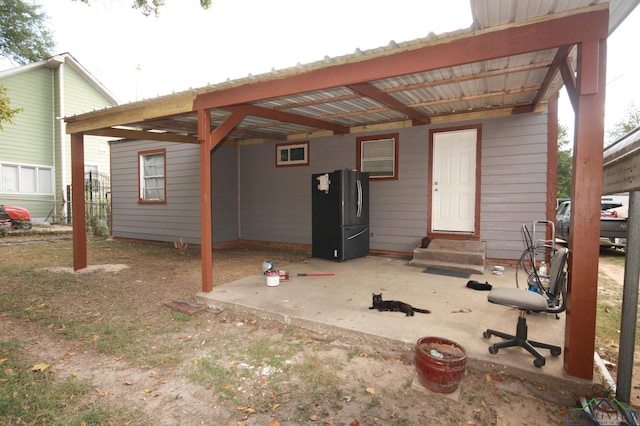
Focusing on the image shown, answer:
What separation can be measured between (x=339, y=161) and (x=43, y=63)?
12.6 meters

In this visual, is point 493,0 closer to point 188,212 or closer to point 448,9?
point 448,9

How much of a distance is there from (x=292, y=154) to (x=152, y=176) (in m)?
4.28

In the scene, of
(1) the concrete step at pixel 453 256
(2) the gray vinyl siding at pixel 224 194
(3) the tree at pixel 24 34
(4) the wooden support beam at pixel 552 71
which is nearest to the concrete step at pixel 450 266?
(1) the concrete step at pixel 453 256

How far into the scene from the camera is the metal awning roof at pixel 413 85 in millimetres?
2406

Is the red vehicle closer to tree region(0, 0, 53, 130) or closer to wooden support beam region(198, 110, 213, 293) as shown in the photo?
tree region(0, 0, 53, 130)

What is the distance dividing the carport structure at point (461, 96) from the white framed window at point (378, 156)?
0.24 metres

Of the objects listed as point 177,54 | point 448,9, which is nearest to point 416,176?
point 448,9

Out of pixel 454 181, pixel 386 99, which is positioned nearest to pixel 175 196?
pixel 386 99

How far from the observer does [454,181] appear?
19.2 ft

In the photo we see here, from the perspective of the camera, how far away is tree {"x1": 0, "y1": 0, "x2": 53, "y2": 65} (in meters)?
12.7

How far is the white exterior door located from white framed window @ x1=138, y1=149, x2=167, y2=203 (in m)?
6.82

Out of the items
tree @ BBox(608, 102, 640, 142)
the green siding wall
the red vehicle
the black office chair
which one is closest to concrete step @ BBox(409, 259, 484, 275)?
the black office chair

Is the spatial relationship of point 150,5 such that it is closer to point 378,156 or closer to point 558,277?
point 378,156

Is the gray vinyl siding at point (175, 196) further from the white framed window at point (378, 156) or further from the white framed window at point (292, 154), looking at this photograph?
the white framed window at point (378, 156)
